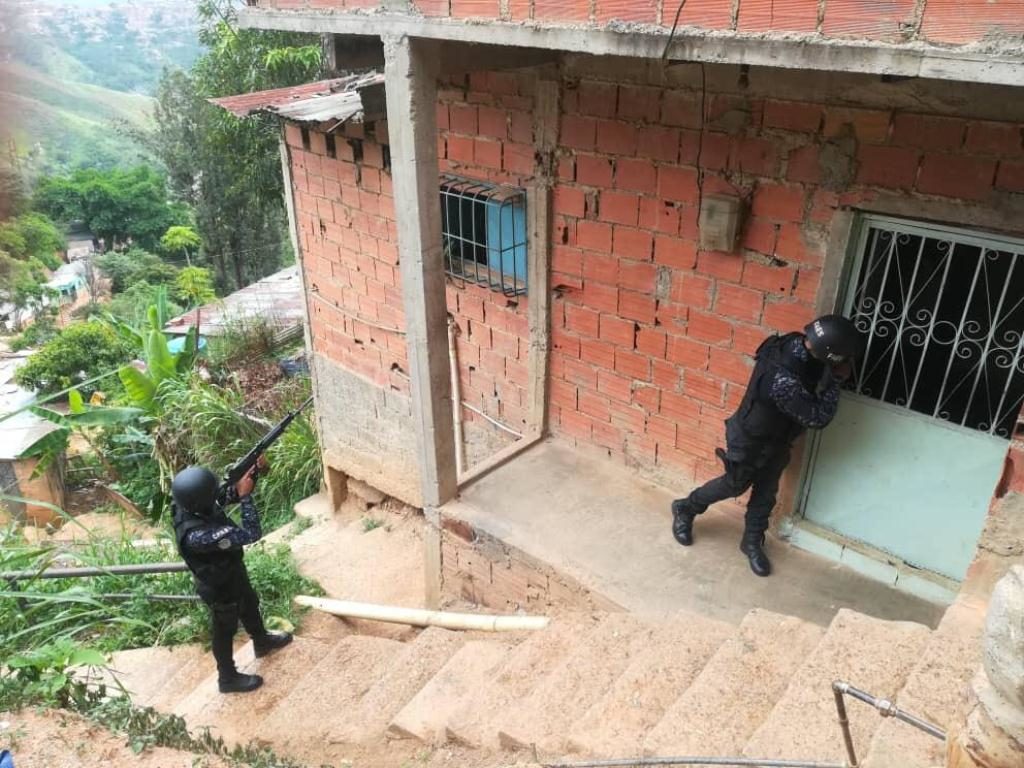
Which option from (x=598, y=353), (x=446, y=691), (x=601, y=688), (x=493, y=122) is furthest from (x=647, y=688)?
(x=493, y=122)

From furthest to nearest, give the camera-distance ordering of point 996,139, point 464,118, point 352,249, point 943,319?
point 352,249 < point 464,118 < point 943,319 < point 996,139

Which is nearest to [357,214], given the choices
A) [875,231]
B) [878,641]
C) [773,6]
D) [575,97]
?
[575,97]

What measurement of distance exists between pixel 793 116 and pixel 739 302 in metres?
0.96

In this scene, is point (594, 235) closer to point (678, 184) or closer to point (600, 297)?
point (600, 297)

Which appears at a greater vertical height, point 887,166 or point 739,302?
point 887,166

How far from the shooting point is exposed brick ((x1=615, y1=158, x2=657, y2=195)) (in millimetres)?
4215

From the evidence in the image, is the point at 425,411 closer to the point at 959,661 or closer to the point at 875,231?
the point at 875,231

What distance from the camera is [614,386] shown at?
4.86 meters

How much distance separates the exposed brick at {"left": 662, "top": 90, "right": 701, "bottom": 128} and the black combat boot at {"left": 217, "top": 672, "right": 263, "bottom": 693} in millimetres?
3808

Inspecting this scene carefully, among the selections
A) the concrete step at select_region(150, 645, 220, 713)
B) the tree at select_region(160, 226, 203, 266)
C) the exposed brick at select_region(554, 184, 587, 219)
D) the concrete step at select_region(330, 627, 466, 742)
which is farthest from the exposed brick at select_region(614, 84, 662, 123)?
the tree at select_region(160, 226, 203, 266)

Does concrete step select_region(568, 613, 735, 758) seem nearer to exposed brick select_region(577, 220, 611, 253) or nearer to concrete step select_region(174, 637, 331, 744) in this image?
concrete step select_region(174, 637, 331, 744)

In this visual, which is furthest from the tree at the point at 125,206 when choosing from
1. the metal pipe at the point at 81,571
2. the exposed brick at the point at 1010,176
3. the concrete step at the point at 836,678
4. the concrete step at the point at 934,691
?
the concrete step at the point at 934,691

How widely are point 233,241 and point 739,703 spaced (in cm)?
2574

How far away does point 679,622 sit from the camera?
3.70 meters
